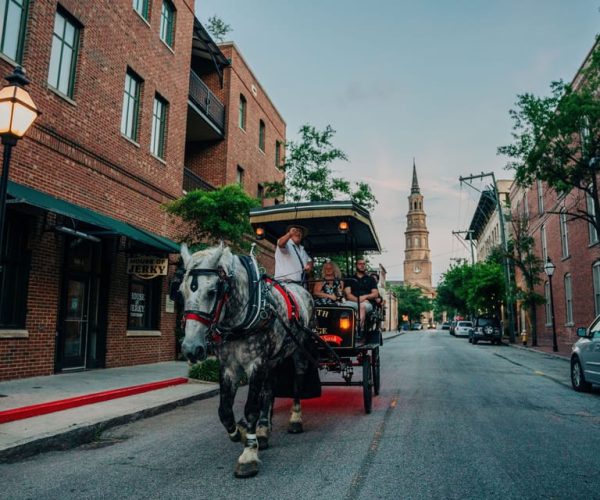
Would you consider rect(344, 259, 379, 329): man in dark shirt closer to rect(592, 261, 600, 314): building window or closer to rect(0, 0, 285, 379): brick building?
rect(0, 0, 285, 379): brick building

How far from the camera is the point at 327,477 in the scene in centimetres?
439

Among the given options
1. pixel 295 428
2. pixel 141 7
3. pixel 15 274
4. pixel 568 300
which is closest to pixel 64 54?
pixel 141 7

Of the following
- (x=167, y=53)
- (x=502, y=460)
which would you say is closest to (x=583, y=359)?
(x=502, y=460)

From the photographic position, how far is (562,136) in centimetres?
1656

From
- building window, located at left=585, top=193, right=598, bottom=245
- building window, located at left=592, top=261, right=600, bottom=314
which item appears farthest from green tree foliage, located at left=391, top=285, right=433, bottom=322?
building window, located at left=592, top=261, right=600, bottom=314

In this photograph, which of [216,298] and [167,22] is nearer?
[216,298]

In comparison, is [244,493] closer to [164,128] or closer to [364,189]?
[164,128]

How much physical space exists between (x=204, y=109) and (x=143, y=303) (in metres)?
8.42

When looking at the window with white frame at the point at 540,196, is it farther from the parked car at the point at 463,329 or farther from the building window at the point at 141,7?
the building window at the point at 141,7

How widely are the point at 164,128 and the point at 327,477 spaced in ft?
46.6

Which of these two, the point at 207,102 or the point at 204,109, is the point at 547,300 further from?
the point at 204,109

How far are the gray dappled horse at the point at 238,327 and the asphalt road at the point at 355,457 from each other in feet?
1.43

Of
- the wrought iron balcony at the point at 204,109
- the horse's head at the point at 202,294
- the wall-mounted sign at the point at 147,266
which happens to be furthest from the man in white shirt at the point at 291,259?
the wrought iron balcony at the point at 204,109

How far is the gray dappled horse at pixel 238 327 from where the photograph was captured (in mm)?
4137
